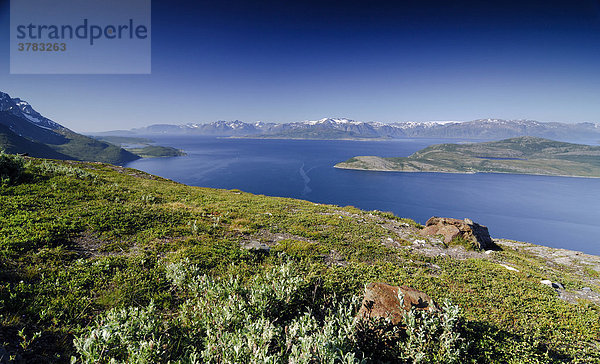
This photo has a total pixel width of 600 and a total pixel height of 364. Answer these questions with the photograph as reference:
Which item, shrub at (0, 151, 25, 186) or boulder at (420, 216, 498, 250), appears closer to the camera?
shrub at (0, 151, 25, 186)

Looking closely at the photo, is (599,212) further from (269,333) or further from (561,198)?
(269,333)

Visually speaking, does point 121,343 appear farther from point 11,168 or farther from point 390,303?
point 11,168

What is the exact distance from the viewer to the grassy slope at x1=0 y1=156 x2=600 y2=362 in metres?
5.73

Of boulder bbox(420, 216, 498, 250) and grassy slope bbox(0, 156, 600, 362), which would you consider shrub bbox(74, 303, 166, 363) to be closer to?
grassy slope bbox(0, 156, 600, 362)

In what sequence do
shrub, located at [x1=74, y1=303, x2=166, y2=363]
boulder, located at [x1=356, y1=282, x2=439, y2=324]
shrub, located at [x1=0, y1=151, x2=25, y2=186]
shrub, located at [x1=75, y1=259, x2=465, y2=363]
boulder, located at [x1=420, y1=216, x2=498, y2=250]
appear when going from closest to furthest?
1. shrub, located at [x1=74, y1=303, x2=166, y2=363]
2. shrub, located at [x1=75, y1=259, x2=465, y2=363]
3. boulder, located at [x1=356, y1=282, x2=439, y2=324]
4. shrub, located at [x1=0, y1=151, x2=25, y2=186]
5. boulder, located at [x1=420, y1=216, x2=498, y2=250]

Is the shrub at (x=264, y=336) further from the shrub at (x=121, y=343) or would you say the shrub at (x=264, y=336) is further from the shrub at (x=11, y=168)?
the shrub at (x=11, y=168)

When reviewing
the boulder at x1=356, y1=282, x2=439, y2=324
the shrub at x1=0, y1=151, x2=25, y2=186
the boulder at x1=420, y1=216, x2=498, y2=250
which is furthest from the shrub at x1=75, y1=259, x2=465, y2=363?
the shrub at x1=0, y1=151, x2=25, y2=186

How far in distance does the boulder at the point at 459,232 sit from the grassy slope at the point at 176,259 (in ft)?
6.41

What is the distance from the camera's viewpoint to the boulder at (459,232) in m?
16.7

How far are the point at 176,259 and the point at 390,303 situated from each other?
8.09 meters

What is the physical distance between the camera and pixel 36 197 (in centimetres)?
1241

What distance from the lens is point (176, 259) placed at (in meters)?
9.04

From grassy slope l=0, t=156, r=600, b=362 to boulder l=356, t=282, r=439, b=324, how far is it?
1.36m

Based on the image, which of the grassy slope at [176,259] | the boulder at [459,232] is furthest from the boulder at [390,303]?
the boulder at [459,232]
